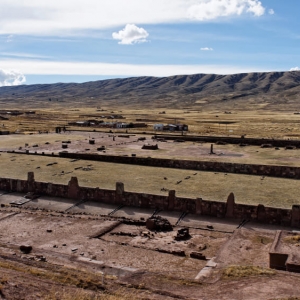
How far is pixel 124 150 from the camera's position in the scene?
51.2 metres

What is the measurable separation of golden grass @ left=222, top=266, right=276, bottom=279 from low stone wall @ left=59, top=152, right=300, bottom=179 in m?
23.2

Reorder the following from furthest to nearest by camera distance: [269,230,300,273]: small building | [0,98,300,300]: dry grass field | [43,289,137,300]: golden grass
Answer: [269,230,300,273]: small building → [0,98,300,300]: dry grass field → [43,289,137,300]: golden grass

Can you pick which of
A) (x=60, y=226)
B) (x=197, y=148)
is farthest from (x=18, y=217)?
(x=197, y=148)

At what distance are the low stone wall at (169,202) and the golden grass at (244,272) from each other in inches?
309

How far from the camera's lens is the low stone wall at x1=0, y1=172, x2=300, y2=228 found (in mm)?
21281

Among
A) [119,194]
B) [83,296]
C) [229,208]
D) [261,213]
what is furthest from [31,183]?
[83,296]

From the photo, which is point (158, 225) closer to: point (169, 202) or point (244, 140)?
point (169, 202)

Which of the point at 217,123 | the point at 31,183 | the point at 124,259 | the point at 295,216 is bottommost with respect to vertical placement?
the point at 124,259

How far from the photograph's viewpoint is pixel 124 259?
16.8 meters

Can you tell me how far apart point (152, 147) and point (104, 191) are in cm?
2691

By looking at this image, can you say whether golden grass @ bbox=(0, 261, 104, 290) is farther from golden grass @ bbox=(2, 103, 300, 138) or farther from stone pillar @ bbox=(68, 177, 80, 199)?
golden grass @ bbox=(2, 103, 300, 138)

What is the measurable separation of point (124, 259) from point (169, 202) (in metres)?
7.32

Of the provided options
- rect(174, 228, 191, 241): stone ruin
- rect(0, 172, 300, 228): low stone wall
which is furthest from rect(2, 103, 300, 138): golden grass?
rect(174, 228, 191, 241): stone ruin

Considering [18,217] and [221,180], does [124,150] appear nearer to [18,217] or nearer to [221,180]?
[221,180]
